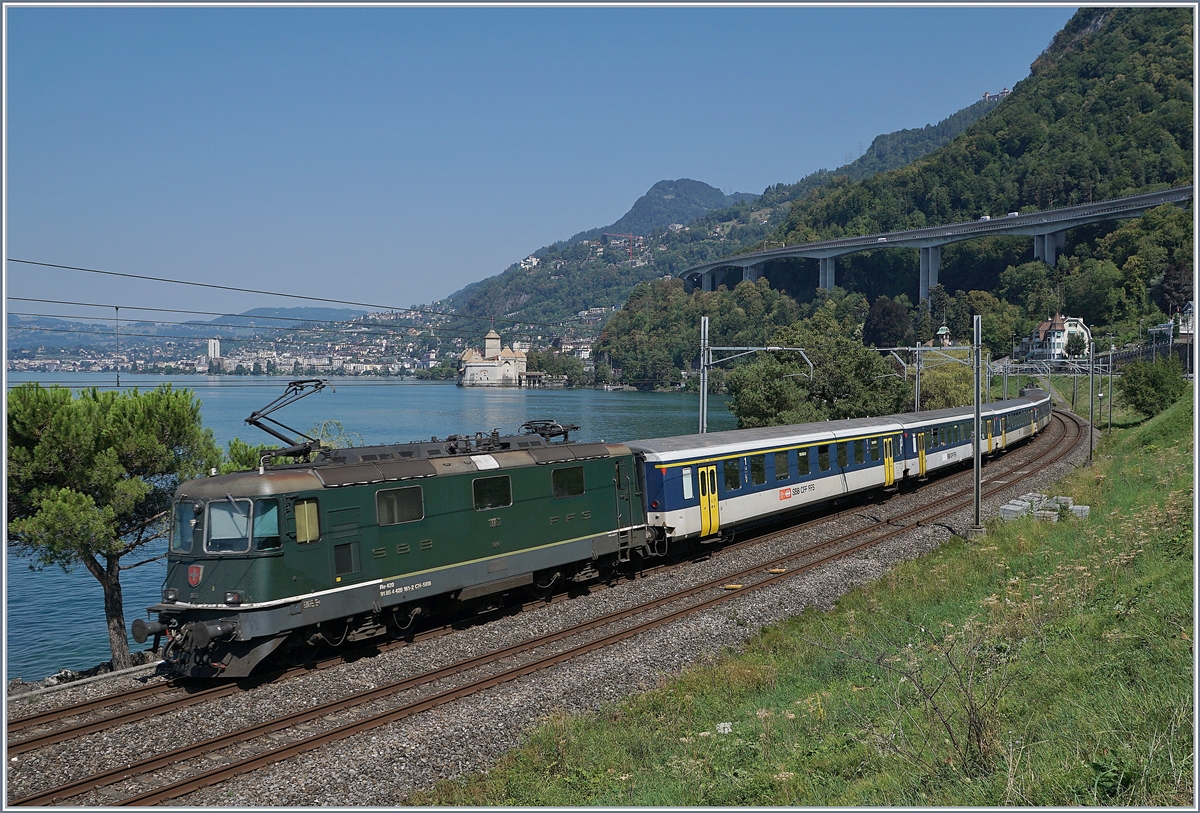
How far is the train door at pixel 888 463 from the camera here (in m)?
31.1

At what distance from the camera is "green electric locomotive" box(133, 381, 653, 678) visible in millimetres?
13367

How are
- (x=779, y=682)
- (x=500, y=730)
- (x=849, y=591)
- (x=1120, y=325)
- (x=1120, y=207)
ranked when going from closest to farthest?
(x=500, y=730) → (x=779, y=682) → (x=849, y=591) → (x=1120, y=325) → (x=1120, y=207)

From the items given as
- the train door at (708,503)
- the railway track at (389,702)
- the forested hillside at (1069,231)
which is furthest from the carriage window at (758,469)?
the forested hillside at (1069,231)

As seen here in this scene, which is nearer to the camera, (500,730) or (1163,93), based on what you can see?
(500,730)

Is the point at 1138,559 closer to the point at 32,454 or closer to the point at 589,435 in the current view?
the point at 32,454

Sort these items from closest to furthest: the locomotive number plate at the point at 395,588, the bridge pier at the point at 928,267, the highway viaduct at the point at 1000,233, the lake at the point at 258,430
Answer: the locomotive number plate at the point at 395,588 < the lake at the point at 258,430 < the highway viaduct at the point at 1000,233 < the bridge pier at the point at 928,267

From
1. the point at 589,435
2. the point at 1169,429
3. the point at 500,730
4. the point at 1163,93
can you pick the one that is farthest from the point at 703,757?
the point at 1163,93

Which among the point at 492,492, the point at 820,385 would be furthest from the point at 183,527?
the point at 820,385

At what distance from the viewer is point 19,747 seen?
11.2 meters

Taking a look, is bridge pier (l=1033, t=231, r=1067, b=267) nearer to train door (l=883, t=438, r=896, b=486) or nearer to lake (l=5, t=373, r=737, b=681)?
lake (l=5, t=373, r=737, b=681)

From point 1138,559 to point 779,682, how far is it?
7596 mm

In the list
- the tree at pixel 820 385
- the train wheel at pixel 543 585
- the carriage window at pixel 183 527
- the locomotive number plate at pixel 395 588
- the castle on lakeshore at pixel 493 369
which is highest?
the castle on lakeshore at pixel 493 369

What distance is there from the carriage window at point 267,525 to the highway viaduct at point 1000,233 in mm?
152216

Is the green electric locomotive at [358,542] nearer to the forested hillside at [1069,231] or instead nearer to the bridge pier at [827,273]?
the forested hillside at [1069,231]
